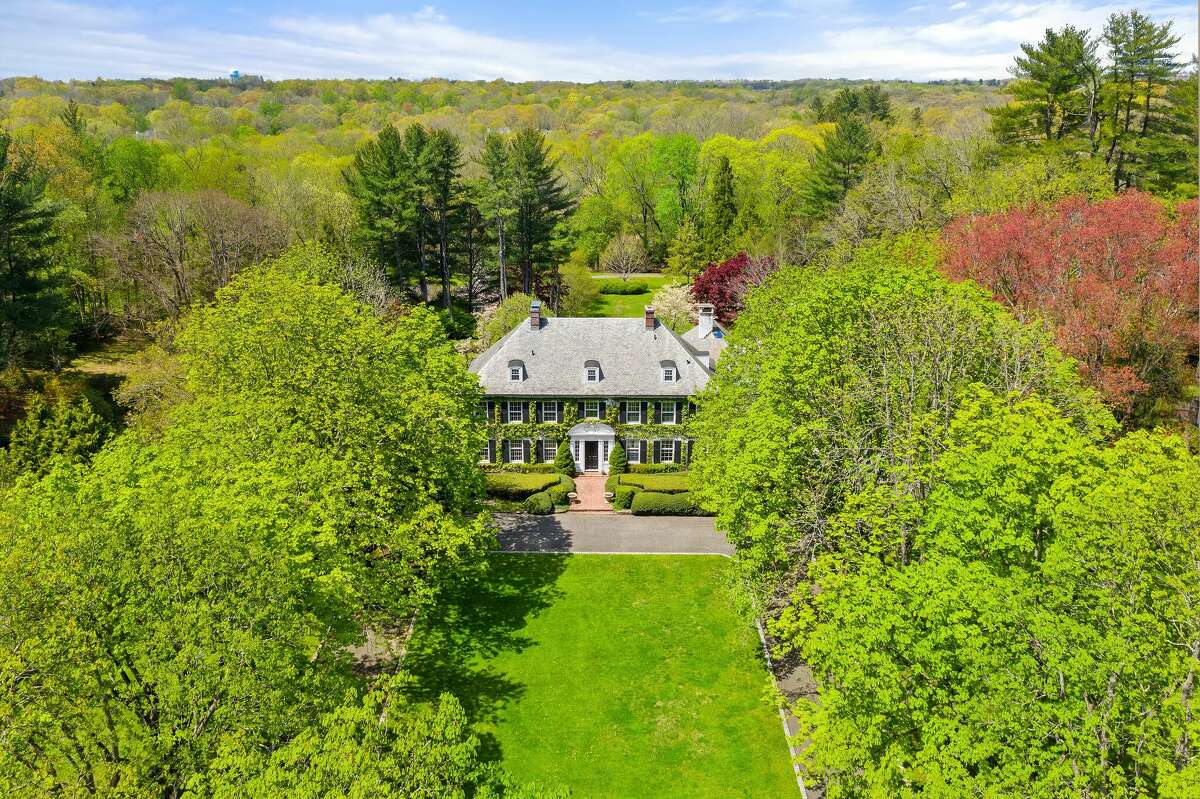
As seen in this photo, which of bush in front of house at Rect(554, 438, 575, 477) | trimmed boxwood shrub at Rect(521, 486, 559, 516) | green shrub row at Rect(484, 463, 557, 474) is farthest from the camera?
green shrub row at Rect(484, 463, 557, 474)

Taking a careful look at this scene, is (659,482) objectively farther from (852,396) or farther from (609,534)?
(852,396)

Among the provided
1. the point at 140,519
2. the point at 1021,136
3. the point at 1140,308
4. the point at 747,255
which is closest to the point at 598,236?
the point at 747,255

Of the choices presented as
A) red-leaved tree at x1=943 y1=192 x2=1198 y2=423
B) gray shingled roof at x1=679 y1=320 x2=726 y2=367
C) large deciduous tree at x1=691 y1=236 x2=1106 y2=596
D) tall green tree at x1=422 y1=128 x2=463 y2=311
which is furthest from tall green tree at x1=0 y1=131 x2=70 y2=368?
red-leaved tree at x1=943 y1=192 x2=1198 y2=423

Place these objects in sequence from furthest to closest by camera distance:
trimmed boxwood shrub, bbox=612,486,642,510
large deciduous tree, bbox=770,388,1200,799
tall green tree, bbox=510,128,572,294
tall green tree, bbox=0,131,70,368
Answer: tall green tree, bbox=510,128,572,294, tall green tree, bbox=0,131,70,368, trimmed boxwood shrub, bbox=612,486,642,510, large deciduous tree, bbox=770,388,1200,799

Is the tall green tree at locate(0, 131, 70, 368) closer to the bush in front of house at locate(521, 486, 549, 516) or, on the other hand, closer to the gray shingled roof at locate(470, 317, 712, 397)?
the gray shingled roof at locate(470, 317, 712, 397)

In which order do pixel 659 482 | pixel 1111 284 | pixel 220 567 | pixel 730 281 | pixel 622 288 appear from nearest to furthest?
pixel 220 567 → pixel 1111 284 → pixel 659 482 → pixel 730 281 → pixel 622 288

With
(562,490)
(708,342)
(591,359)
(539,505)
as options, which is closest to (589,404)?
(591,359)

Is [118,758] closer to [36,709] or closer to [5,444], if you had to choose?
[36,709]

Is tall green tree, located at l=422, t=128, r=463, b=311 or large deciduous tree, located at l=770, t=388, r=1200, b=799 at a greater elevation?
tall green tree, located at l=422, t=128, r=463, b=311
